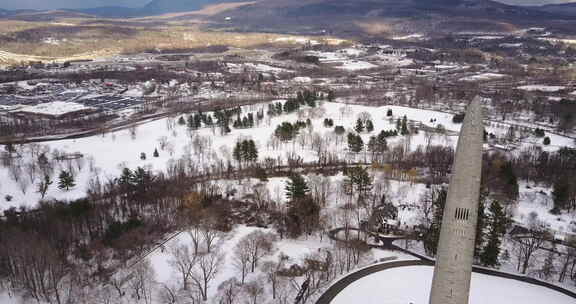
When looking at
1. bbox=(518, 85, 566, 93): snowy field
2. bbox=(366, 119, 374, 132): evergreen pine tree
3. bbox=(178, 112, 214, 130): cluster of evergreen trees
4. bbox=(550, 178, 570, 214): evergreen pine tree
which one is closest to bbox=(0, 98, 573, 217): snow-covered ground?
bbox=(366, 119, 374, 132): evergreen pine tree

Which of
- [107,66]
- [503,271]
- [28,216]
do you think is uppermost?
[107,66]

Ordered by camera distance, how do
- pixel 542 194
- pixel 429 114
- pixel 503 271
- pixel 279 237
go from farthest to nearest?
pixel 429 114
pixel 542 194
pixel 279 237
pixel 503 271

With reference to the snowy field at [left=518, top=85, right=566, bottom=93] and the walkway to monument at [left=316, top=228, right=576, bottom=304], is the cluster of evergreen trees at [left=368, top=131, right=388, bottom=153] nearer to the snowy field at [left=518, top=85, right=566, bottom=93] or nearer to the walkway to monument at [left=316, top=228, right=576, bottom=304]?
the walkway to monument at [left=316, top=228, right=576, bottom=304]

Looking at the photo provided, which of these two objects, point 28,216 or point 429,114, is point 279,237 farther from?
point 429,114

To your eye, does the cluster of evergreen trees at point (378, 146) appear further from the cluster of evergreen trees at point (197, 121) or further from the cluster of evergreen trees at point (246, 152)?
the cluster of evergreen trees at point (197, 121)

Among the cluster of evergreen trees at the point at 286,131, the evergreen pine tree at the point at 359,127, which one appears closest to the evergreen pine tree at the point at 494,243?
the evergreen pine tree at the point at 359,127

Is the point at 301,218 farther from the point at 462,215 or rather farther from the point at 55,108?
the point at 55,108

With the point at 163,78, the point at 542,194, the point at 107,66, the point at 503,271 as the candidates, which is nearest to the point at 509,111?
the point at 542,194

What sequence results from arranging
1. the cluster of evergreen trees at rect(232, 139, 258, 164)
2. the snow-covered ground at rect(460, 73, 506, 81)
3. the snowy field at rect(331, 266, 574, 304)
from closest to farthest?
1. the snowy field at rect(331, 266, 574, 304)
2. the cluster of evergreen trees at rect(232, 139, 258, 164)
3. the snow-covered ground at rect(460, 73, 506, 81)
